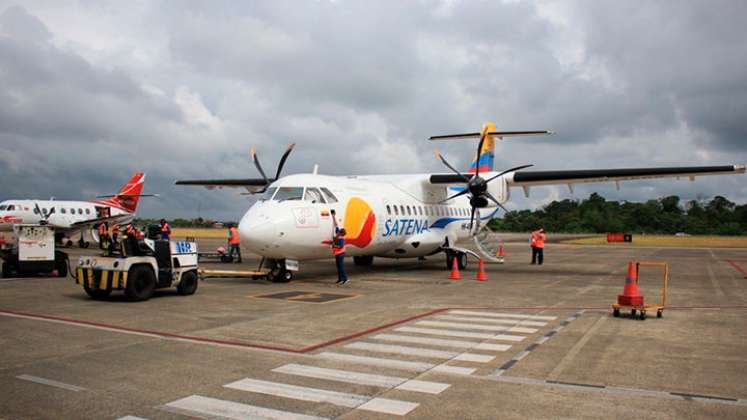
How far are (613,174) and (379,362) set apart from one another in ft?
52.7

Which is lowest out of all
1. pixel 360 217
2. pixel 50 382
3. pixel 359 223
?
pixel 50 382

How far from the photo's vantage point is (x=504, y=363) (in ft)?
21.2

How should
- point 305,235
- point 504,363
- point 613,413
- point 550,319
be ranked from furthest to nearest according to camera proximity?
point 305,235 → point 550,319 → point 504,363 → point 613,413

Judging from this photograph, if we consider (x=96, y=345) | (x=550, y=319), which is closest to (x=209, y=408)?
(x=96, y=345)

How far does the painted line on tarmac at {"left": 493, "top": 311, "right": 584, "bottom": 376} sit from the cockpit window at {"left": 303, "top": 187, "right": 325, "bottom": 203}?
800 cm

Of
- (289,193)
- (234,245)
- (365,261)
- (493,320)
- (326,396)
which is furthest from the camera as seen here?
(234,245)

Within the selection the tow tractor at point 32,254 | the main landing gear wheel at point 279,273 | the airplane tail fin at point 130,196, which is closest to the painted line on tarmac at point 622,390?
the main landing gear wheel at point 279,273

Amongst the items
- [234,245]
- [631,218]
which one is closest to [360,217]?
[234,245]

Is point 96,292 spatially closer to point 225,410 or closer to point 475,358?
point 225,410

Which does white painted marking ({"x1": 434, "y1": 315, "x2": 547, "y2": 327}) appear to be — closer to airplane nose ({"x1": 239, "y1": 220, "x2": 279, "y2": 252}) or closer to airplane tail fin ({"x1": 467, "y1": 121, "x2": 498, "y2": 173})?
airplane nose ({"x1": 239, "y1": 220, "x2": 279, "y2": 252})

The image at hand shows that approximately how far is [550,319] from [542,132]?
14798 millimetres

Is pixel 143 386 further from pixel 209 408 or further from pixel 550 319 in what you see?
pixel 550 319

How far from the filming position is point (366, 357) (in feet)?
21.9

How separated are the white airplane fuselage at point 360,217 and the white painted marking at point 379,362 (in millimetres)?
7636
